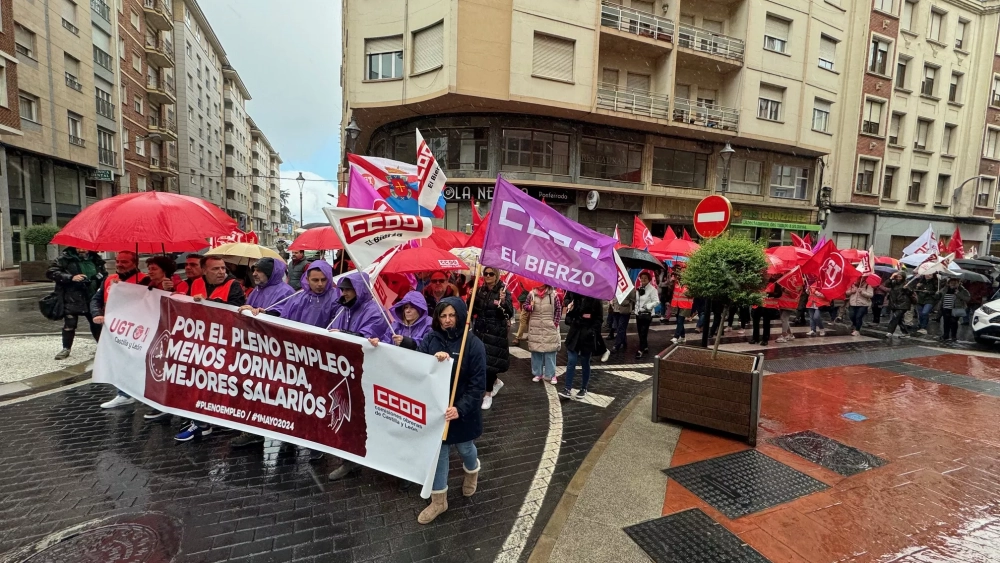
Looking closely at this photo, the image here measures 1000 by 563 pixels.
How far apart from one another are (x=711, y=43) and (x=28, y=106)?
34.1m

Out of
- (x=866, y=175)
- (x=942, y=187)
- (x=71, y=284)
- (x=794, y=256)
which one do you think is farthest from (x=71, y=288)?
(x=942, y=187)

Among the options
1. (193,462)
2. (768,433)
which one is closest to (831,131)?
(768,433)

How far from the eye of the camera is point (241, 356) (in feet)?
14.2

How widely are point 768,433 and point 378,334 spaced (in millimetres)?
4627

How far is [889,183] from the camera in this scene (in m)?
27.7

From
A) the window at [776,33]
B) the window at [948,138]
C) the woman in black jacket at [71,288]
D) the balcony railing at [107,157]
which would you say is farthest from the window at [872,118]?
the balcony railing at [107,157]

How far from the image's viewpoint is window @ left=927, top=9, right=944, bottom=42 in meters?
27.3

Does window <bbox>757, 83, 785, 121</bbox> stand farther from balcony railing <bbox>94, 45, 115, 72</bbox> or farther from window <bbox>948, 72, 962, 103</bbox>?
balcony railing <bbox>94, 45, 115, 72</bbox>

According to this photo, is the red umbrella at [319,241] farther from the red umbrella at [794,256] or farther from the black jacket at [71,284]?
the red umbrella at [794,256]

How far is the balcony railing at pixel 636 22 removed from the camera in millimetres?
18719

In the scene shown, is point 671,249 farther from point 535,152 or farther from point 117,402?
point 117,402

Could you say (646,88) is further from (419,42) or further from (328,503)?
(328,503)

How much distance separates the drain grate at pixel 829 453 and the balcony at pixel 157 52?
1861 inches

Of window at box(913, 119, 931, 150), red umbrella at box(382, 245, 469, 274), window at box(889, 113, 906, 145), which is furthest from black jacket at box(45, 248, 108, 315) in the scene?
window at box(913, 119, 931, 150)
